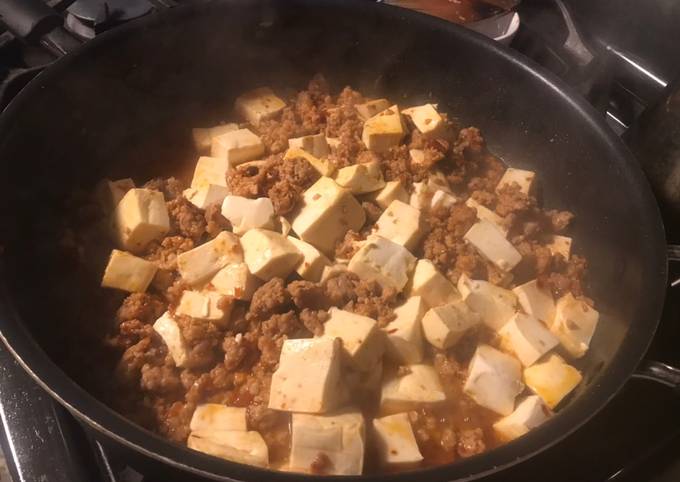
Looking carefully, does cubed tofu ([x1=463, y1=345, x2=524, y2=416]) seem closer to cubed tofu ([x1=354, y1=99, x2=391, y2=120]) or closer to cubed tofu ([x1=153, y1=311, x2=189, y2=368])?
cubed tofu ([x1=153, y1=311, x2=189, y2=368])

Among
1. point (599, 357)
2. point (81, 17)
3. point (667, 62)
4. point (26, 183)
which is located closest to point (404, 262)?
point (599, 357)

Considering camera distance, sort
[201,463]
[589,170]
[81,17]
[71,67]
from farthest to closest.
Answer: [81,17] → [589,170] → [71,67] → [201,463]

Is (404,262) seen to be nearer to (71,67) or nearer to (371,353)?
(371,353)

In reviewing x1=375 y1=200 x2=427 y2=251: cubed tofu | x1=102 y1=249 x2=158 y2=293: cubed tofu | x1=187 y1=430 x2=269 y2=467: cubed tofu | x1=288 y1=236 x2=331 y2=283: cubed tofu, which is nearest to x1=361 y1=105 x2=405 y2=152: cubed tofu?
x1=375 y1=200 x2=427 y2=251: cubed tofu

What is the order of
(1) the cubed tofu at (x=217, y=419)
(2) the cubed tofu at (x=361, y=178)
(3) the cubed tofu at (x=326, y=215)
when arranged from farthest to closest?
1. (2) the cubed tofu at (x=361, y=178)
2. (3) the cubed tofu at (x=326, y=215)
3. (1) the cubed tofu at (x=217, y=419)

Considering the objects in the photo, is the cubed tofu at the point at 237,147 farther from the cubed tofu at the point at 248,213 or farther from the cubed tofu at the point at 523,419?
the cubed tofu at the point at 523,419

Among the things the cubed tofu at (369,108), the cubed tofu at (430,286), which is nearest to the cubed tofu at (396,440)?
the cubed tofu at (430,286)

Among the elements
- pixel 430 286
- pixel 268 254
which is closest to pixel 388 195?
pixel 430 286
